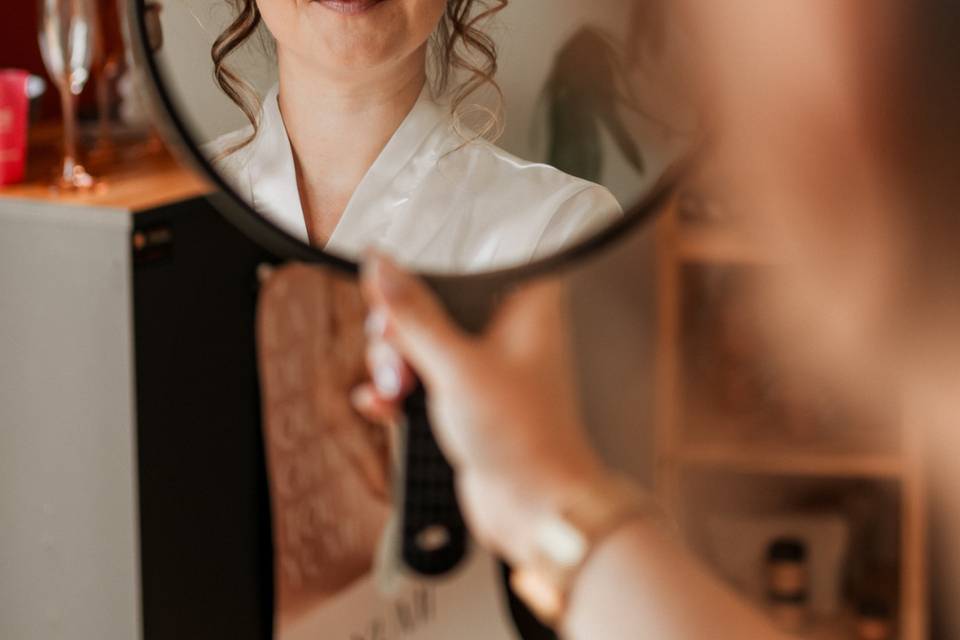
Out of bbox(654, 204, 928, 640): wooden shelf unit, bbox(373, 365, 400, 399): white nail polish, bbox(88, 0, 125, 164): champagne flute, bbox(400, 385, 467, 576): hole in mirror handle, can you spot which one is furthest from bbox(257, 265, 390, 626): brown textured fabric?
bbox(373, 365, 400, 399): white nail polish

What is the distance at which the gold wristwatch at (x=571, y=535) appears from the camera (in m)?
0.57

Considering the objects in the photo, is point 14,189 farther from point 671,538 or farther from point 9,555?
point 671,538

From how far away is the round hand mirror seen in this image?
53 cm

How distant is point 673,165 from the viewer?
0.56 meters

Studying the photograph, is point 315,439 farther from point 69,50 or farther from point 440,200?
point 440,200

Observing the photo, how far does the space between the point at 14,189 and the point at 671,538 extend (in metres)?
0.92

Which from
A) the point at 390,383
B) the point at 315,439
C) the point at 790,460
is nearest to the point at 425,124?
the point at 390,383

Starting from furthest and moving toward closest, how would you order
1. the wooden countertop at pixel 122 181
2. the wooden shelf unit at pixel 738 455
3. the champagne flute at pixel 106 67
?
the wooden shelf unit at pixel 738 455
the champagne flute at pixel 106 67
the wooden countertop at pixel 122 181

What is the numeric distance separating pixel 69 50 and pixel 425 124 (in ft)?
2.76

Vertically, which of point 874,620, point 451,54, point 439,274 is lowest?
point 874,620

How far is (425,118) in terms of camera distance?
55 cm

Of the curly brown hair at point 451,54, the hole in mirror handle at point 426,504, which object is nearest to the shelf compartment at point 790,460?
the hole in mirror handle at point 426,504

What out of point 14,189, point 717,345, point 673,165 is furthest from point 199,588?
point 673,165

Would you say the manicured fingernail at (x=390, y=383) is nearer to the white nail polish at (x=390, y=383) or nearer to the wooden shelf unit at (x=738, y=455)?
the white nail polish at (x=390, y=383)
